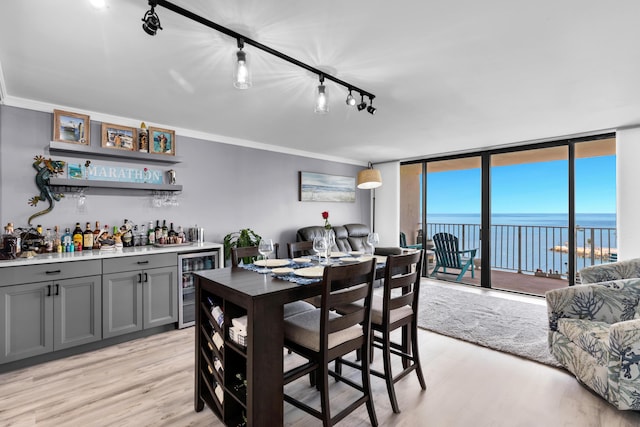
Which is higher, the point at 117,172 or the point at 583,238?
the point at 117,172

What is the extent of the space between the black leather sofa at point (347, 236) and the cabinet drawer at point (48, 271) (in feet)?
9.43

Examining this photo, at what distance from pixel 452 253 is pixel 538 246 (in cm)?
194

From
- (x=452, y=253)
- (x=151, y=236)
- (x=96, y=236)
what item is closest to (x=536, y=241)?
(x=452, y=253)

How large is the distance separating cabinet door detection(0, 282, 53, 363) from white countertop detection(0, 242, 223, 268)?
197 millimetres

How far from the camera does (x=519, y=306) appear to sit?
4.15 m

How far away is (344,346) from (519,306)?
3.49 metres

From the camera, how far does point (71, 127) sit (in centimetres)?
321

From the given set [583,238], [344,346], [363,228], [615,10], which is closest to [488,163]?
[583,238]

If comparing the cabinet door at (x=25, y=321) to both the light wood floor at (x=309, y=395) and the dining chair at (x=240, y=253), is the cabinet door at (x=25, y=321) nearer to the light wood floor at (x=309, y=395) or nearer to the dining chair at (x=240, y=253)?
the light wood floor at (x=309, y=395)

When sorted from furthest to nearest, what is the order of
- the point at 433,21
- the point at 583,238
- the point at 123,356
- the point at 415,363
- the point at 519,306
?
the point at 583,238
the point at 519,306
the point at 123,356
the point at 415,363
the point at 433,21

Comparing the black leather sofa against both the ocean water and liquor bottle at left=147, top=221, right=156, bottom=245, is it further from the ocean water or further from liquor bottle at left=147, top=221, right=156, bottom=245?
liquor bottle at left=147, top=221, right=156, bottom=245

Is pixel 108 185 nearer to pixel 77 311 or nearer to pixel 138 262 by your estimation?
pixel 138 262

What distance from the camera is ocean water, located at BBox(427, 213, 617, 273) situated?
5363mm

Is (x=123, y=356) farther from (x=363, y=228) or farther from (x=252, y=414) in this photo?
(x=363, y=228)
